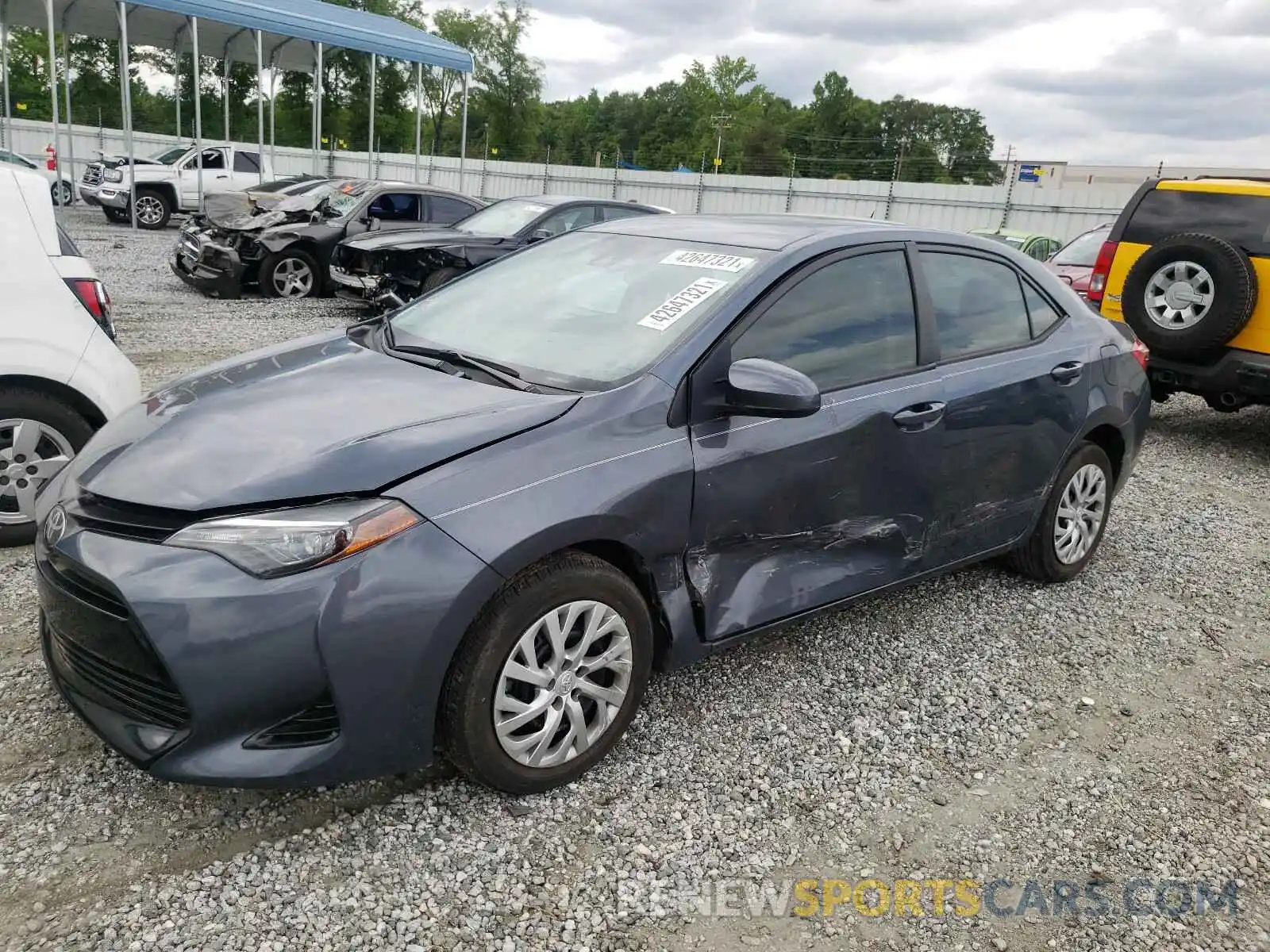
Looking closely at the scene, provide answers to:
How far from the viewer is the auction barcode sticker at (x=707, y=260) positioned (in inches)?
129

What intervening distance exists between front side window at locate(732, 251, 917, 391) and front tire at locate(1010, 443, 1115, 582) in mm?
1281

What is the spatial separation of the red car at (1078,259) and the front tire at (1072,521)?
6.34m

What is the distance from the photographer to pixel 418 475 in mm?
2439

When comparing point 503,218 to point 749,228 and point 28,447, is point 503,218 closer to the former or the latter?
point 28,447

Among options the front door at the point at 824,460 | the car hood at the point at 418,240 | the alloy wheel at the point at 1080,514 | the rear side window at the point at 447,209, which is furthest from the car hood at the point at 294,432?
the rear side window at the point at 447,209

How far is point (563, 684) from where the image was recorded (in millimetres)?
2676

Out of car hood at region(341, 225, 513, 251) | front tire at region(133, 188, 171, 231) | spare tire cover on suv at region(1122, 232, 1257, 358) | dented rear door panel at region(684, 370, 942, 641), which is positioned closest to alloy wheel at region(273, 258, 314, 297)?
car hood at region(341, 225, 513, 251)

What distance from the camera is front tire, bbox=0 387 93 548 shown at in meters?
4.10

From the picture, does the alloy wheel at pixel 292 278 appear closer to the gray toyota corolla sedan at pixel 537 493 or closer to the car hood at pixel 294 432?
the gray toyota corolla sedan at pixel 537 493

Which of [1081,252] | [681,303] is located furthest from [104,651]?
[1081,252]

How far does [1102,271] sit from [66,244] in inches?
288

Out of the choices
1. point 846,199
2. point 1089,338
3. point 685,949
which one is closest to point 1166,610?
point 1089,338

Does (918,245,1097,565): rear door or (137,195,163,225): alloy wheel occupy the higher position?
(918,245,1097,565): rear door

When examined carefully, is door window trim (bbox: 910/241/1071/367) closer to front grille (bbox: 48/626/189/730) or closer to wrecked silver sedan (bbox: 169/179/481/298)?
front grille (bbox: 48/626/189/730)
